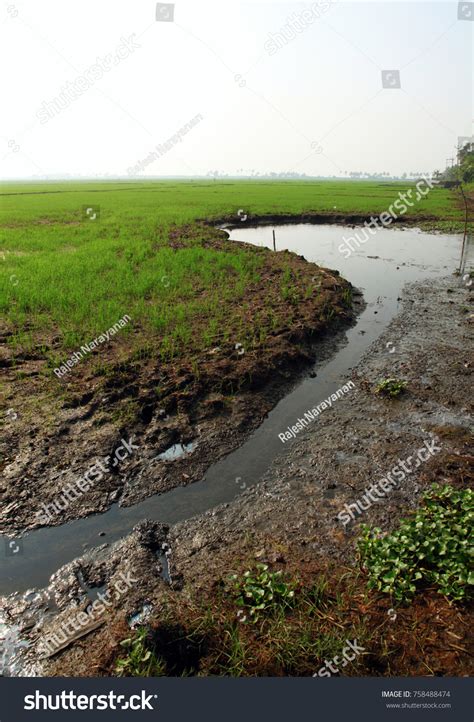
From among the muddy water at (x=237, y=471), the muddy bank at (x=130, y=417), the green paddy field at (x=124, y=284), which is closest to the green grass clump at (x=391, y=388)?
the muddy water at (x=237, y=471)

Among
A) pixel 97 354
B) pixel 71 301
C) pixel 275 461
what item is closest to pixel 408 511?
pixel 275 461

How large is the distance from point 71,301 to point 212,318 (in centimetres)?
294

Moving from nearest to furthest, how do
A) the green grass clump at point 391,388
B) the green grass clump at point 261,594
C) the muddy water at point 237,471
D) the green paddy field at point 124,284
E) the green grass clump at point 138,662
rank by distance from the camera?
the green grass clump at point 138,662 < the green grass clump at point 261,594 < the muddy water at point 237,471 < the green grass clump at point 391,388 < the green paddy field at point 124,284

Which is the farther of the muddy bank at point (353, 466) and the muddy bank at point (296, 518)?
the muddy bank at point (353, 466)

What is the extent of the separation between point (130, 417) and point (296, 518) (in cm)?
247

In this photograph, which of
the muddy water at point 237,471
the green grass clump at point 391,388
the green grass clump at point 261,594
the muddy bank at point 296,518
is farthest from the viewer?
the green grass clump at point 391,388

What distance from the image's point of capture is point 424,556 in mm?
3322

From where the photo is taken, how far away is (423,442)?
5.32m

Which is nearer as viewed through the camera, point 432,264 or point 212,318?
point 212,318

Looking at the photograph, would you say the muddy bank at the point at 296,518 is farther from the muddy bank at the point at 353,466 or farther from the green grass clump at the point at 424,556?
the green grass clump at the point at 424,556

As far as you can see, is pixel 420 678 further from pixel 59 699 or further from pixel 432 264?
pixel 432 264

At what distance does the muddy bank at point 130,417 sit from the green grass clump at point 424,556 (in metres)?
2.06

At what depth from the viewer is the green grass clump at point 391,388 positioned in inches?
251

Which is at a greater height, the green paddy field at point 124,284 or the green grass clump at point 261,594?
the green paddy field at point 124,284
